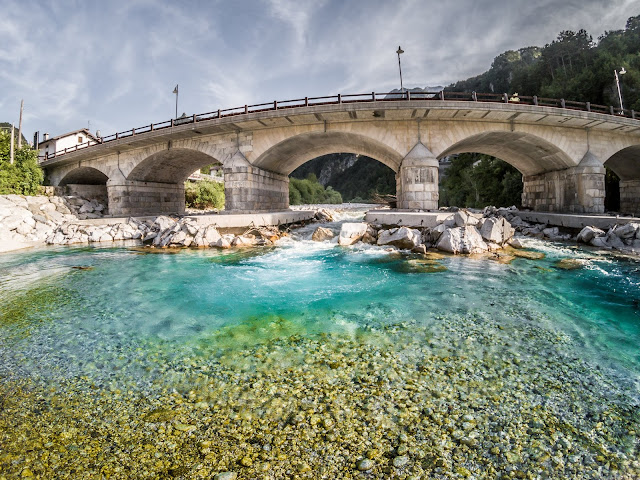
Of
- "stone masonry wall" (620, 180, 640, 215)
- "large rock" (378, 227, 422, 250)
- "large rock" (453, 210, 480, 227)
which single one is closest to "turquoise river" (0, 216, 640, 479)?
"large rock" (378, 227, 422, 250)

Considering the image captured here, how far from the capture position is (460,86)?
89.6 metres

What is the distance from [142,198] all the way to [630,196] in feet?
120

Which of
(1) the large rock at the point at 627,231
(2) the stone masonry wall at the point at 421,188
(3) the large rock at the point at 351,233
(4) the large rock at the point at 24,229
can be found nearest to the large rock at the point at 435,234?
(3) the large rock at the point at 351,233

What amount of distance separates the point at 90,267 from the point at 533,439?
38.3 feet

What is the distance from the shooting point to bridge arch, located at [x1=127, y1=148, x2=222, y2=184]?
2061cm

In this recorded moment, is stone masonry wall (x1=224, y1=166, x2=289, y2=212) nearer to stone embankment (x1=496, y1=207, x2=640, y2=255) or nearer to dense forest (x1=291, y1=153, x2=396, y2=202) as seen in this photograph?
stone embankment (x1=496, y1=207, x2=640, y2=255)

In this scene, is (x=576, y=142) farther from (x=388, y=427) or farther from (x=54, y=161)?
(x=54, y=161)

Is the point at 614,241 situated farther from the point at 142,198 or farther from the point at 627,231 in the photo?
the point at 142,198

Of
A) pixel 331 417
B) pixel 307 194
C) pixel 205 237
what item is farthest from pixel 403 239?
pixel 307 194

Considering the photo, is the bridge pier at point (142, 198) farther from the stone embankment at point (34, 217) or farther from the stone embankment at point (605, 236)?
the stone embankment at point (605, 236)

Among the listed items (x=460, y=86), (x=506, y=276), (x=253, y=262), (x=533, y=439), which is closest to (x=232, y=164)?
(x=253, y=262)

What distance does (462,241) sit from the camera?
34.1ft

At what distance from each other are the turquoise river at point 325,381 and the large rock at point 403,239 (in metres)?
3.95

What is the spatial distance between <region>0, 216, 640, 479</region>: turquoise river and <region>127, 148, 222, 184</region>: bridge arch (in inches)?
610
